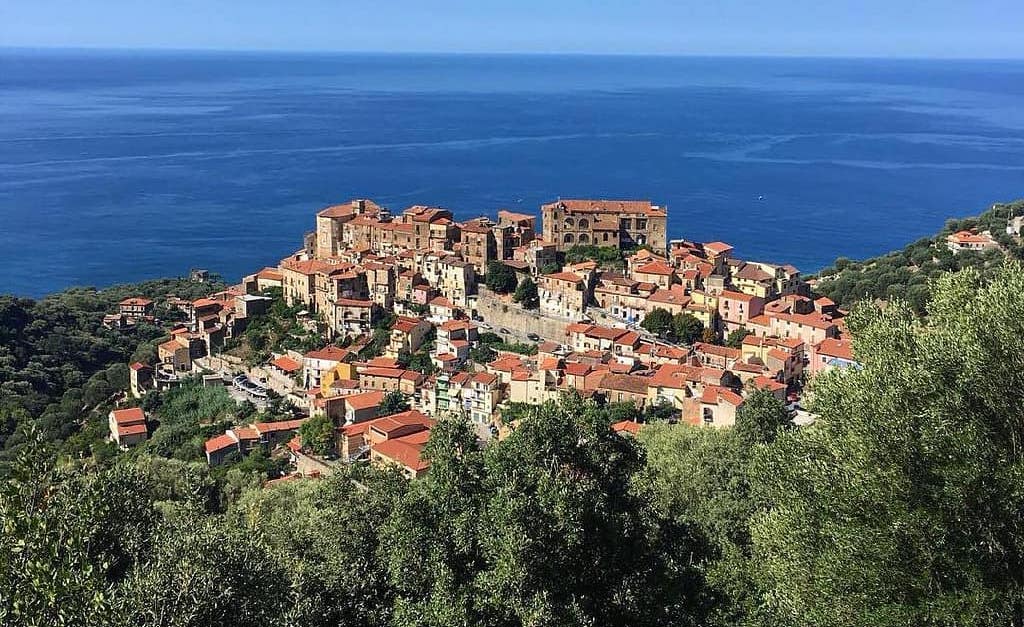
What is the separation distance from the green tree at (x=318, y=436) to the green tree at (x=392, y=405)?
1889mm

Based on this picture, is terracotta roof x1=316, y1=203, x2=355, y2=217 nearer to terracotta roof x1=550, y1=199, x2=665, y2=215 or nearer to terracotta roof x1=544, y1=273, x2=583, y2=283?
terracotta roof x1=550, y1=199, x2=665, y2=215

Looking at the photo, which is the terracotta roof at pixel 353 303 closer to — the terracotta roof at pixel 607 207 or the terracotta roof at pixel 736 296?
the terracotta roof at pixel 607 207

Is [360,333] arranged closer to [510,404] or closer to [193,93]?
[510,404]

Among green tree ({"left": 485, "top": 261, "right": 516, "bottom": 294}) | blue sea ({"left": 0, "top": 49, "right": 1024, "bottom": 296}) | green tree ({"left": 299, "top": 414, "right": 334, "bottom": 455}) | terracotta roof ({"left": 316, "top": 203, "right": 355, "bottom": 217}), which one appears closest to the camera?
green tree ({"left": 299, "top": 414, "right": 334, "bottom": 455})

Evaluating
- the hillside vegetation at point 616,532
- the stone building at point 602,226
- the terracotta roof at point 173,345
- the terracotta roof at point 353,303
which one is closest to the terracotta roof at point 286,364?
the terracotta roof at point 353,303

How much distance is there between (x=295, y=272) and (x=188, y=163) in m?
62.2

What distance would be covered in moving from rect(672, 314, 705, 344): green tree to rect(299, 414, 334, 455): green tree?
39.7 feet

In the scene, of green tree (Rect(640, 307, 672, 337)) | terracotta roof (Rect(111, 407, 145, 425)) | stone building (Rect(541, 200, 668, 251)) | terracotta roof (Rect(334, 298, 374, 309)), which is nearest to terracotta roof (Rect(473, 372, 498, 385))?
green tree (Rect(640, 307, 672, 337))

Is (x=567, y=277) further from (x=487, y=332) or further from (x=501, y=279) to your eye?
(x=487, y=332)

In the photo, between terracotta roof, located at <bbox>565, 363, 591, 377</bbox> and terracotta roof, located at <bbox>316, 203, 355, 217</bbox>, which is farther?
terracotta roof, located at <bbox>316, 203, 355, 217</bbox>

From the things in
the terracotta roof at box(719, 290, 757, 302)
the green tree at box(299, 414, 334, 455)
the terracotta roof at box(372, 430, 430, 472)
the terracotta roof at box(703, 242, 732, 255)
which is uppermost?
the terracotta roof at box(703, 242, 732, 255)

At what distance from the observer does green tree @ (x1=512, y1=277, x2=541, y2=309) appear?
114ft

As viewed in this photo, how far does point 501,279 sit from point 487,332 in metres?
2.65

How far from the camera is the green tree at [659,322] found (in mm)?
31953
